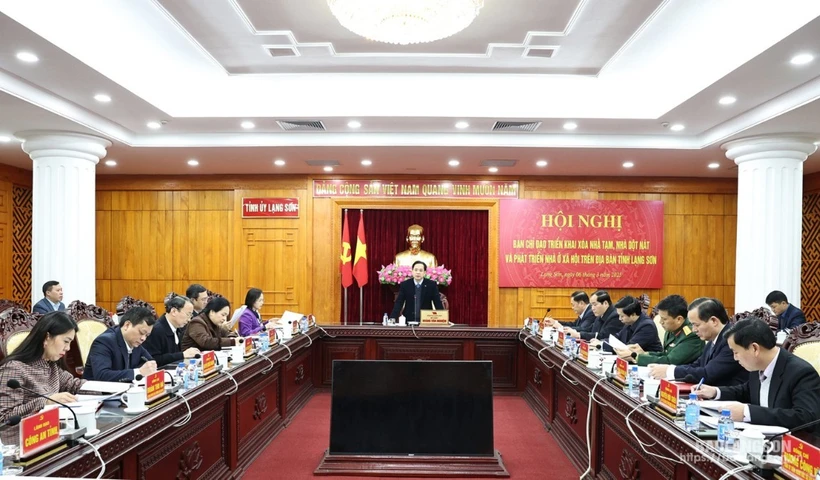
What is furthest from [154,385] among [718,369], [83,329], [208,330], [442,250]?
[442,250]

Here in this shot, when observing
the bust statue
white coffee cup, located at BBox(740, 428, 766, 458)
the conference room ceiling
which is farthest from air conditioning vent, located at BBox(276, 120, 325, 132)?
white coffee cup, located at BBox(740, 428, 766, 458)

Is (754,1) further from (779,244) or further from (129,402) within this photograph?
(129,402)

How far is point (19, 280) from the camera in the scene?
27.0ft

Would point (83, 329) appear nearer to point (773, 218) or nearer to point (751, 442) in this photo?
point (751, 442)

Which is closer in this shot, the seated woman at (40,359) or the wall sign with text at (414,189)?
the seated woman at (40,359)

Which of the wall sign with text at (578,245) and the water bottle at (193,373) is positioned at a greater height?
the wall sign with text at (578,245)

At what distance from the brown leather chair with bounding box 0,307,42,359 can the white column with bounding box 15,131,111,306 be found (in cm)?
282

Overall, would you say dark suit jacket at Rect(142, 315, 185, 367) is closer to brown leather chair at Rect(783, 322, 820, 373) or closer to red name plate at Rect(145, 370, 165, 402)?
red name plate at Rect(145, 370, 165, 402)

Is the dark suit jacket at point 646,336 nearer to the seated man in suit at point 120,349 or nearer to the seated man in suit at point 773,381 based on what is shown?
the seated man in suit at point 773,381

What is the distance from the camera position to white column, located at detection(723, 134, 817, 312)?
5621mm

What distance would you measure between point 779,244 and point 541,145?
8.64 feet

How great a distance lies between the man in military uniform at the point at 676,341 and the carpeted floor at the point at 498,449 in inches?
33.3

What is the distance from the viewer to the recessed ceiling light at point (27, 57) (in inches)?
146

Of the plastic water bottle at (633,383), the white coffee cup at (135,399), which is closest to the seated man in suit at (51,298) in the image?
the white coffee cup at (135,399)
